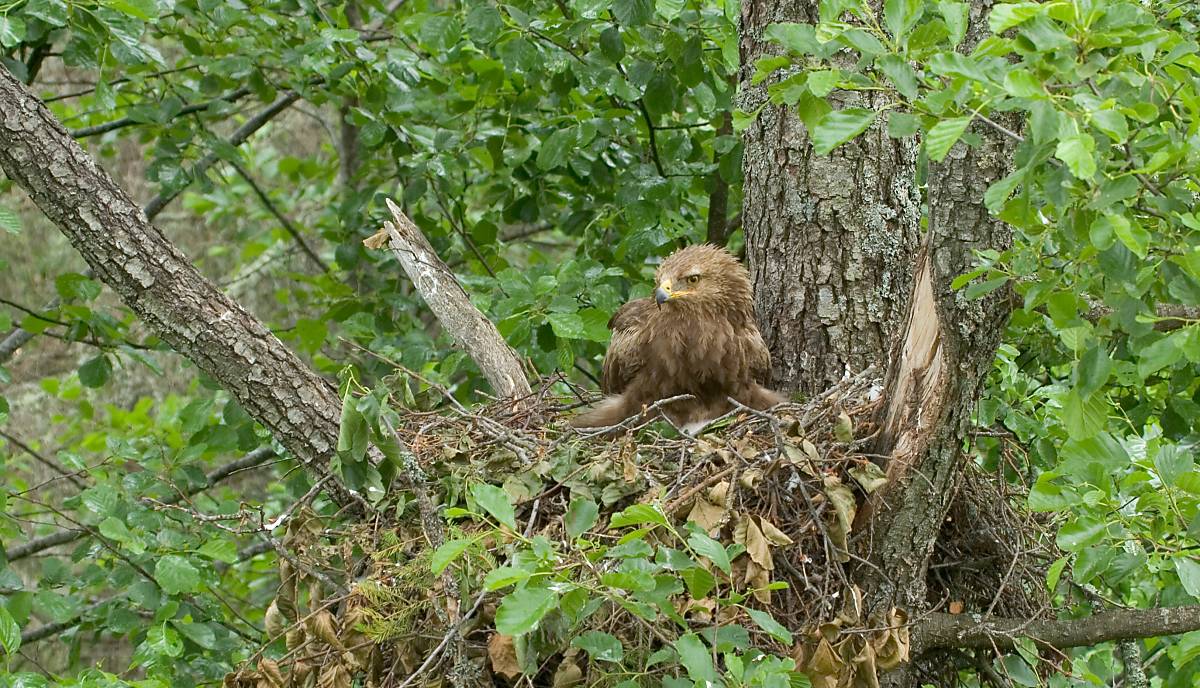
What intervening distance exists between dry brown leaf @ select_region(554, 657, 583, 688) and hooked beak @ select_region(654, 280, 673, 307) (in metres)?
1.98

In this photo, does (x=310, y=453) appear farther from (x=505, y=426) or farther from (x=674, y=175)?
(x=674, y=175)

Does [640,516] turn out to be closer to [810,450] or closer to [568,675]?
[568,675]

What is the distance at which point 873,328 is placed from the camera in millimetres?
5109

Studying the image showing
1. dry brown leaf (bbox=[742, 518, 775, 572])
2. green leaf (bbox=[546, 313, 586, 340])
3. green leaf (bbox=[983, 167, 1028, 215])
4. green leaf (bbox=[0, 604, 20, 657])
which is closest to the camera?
green leaf (bbox=[983, 167, 1028, 215])

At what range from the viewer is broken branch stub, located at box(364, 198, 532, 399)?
5.57 metres

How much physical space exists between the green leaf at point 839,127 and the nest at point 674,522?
1.20 metres

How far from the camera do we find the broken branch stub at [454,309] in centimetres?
557

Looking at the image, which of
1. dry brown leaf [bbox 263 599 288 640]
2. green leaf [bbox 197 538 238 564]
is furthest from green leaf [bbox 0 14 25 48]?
dry brown leaf [bbox 263 599 288 640]

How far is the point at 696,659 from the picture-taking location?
3096 millimetres

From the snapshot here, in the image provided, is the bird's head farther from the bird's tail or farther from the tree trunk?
the bird's tail

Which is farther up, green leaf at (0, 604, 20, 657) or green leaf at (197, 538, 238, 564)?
green leaf at (0, 604, 20, 657)

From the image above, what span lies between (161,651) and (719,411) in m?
2.50

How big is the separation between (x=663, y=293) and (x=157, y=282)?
83.1 inches

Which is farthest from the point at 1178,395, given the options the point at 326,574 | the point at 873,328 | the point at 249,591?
the point at 249,591
